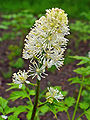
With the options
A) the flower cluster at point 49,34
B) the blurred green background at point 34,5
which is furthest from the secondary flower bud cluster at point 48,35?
the blurred green background at point 34,5

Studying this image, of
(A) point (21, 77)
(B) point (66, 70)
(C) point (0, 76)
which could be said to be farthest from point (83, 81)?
(C) point (0, 76)

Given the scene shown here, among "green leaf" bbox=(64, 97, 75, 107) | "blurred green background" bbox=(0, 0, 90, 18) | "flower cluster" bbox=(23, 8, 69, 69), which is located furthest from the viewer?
"blurred green background" bbox=(0, 0, 90, 18)

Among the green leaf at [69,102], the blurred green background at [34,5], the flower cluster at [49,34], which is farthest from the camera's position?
the blurred green background at [34,5]

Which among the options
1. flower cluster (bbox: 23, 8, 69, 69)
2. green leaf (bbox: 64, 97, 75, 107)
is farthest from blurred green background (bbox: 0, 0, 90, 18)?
flower cluster (bbox: 23, 8, 69, 69)

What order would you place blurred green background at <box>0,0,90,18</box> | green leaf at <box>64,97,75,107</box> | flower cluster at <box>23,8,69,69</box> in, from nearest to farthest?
flower cluster at <box>23,8,69,69</box> < green leaf at <box>64,97,75,107</box> < blurred green background at <box>0,0,90,18</box>

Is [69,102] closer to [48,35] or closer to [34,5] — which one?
[48,35]

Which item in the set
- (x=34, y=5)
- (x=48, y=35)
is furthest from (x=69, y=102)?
(x=34, y=5)

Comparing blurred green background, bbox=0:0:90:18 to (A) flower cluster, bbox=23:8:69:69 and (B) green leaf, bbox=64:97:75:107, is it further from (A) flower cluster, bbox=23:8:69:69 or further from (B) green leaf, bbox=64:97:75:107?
(A) flower cluster, bbox=23:8:69:69

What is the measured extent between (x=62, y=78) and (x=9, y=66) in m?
1.71

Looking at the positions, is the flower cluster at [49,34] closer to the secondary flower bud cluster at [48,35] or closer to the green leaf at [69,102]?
the secondary flower bud cluster at [48,35]

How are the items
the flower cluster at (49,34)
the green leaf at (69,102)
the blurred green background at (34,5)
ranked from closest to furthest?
the flower cluster at (49,34)
the green leaf at (69,102)
the blurred green background at (34,5)

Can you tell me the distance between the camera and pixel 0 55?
6.80 m

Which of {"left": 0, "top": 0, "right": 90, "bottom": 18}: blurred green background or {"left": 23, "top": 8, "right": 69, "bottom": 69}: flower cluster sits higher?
{"left": 0, "top": 0, "right": 90, "bottom": 18}: blurred green background

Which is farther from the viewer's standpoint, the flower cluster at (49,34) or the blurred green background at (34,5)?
the blurred green background at (34,5)
